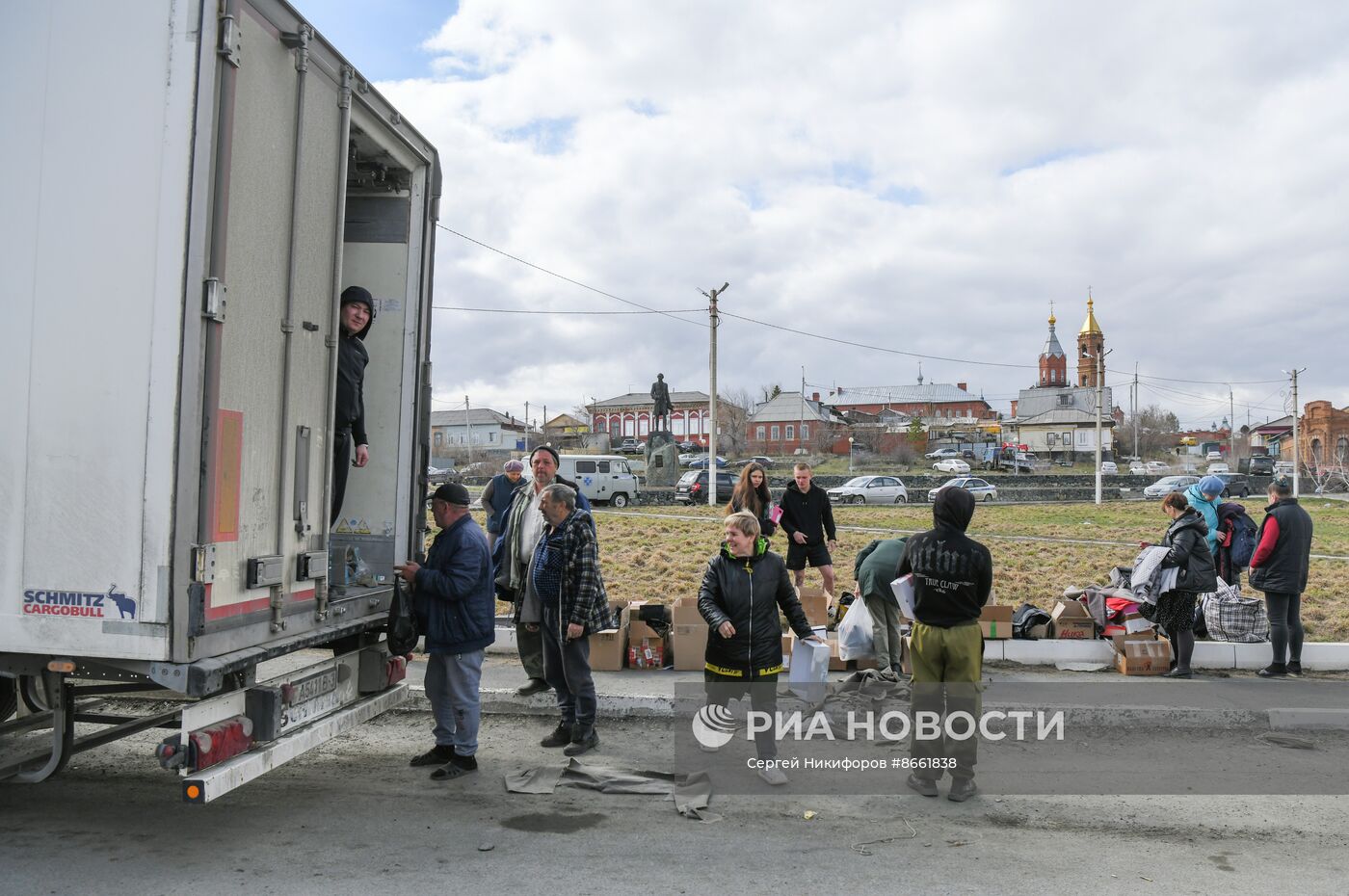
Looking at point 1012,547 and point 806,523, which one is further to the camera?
point 1012,547

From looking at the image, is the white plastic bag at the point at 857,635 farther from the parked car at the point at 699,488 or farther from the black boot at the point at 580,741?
the parked car at the point at 699,488

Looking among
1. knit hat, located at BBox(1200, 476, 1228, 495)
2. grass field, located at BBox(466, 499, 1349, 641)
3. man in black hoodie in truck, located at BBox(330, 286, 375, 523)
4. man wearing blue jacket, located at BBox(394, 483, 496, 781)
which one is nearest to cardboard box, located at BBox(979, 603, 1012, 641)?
knit hat, located at BBox(1200, 476, 1228, 495)

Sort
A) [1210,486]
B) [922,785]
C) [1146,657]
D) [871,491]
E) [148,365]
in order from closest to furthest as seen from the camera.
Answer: [148,365] → [922,785] → [1146,657] → [1210,486] → [871,491]

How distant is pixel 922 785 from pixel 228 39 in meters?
4.97

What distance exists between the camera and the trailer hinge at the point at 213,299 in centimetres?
361

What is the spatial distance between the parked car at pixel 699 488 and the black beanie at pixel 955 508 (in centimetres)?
2622

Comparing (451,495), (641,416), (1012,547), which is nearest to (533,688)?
(451,495)

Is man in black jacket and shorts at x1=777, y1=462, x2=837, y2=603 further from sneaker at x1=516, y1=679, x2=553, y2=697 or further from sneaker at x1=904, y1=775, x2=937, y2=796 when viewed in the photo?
sneaker at x1=904, y1=775, x2=937, y2=796

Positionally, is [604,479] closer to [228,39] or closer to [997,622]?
[997,622]

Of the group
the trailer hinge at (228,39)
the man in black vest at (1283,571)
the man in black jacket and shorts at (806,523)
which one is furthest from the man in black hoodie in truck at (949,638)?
the man in black vest at (1283,571)

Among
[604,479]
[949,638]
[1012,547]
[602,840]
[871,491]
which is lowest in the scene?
[602,840]

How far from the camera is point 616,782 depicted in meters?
5.16

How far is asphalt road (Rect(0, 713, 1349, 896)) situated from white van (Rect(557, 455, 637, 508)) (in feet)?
80.2

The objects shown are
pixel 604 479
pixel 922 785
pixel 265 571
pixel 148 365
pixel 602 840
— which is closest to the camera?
pixel 148 365
